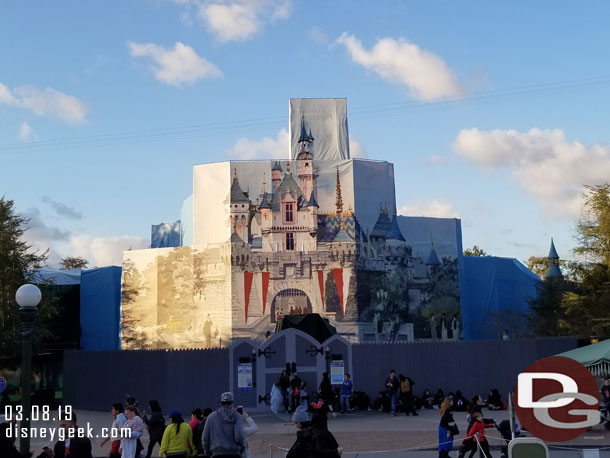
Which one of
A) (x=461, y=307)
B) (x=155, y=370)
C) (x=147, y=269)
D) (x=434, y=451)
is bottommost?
(x=434, y=451)

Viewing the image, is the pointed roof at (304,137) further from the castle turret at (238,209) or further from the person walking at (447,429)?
the person walking at (447,429)

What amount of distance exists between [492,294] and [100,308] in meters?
32.8

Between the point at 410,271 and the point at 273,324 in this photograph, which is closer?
the point at 273,324

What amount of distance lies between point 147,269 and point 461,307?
940 inches

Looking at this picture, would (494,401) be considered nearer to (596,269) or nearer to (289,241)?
(596,269)

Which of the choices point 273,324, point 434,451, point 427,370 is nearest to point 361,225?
point 273,324

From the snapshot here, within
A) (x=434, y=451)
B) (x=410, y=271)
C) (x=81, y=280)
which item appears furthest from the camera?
(x=81, y=280)

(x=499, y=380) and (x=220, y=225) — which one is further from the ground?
(x=220, y=225)

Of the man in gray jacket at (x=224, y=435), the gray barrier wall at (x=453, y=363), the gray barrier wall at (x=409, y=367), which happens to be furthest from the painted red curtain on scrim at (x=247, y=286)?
the man in gray jacket at (x=224, y=435)

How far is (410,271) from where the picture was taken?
178 ft

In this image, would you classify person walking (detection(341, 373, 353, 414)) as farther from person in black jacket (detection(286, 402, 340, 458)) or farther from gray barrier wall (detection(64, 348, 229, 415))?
person in black jacket (detection(286, 402, 340, 458))

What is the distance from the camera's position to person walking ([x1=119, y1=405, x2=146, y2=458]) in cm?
1227

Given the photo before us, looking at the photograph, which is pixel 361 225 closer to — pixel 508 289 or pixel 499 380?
pixel 508 289

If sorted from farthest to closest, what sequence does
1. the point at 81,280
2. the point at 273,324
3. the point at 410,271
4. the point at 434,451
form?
the point at 81,280 → the point at 410,271 → the point at 273,324 → the point at 434,451
